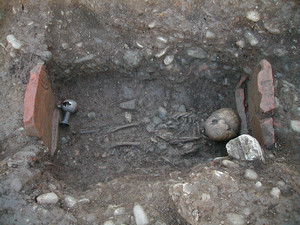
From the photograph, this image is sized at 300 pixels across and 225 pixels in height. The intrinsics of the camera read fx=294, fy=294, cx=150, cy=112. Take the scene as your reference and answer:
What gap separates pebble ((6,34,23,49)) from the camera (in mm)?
3456

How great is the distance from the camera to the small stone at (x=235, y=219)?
7.77ft

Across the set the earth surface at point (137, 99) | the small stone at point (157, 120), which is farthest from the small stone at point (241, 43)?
the small stone at point (157, 120)

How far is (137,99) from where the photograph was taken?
3.96 metres

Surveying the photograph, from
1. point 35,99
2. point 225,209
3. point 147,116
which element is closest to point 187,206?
point 225,209

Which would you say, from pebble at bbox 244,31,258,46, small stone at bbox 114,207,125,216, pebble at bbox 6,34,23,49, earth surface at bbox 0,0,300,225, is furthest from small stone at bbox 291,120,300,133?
pebble at bbox 6,34,23,49

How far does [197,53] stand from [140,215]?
2.08 m

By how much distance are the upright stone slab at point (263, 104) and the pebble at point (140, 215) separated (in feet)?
4.52

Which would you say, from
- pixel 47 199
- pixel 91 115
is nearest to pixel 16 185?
pixel 47 199

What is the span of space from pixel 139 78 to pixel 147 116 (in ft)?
1.71

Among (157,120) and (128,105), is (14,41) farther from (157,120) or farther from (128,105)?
(157,120)

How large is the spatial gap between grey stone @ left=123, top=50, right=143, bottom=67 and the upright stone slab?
1409mm

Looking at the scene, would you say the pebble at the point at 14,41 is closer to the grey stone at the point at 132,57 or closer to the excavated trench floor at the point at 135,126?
the excavated trench floor at the point at 135,126

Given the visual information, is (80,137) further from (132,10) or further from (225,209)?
(225,209)

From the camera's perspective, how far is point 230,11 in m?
3.48
